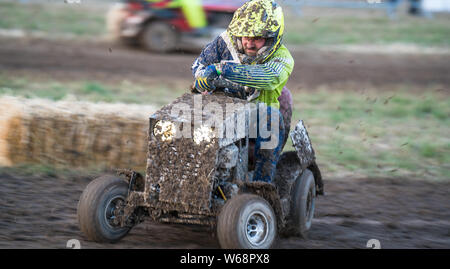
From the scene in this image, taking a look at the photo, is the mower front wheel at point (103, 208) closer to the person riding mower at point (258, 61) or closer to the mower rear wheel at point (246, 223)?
the mower rear wheel at point (246, 223)

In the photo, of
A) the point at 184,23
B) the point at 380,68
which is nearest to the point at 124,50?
the point at 184,23

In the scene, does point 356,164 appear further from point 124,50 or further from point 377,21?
point 377,21

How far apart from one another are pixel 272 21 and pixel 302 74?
376 inches

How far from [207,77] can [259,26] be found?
0.63 m

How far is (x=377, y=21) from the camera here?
22359 millimetres

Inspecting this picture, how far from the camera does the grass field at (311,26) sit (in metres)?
18.9

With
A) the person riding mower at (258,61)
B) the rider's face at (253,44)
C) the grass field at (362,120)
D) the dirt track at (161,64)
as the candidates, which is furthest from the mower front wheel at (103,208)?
the dirt track at (161,64)

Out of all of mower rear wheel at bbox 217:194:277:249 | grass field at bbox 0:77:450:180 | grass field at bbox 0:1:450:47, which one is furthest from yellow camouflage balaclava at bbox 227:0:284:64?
grass field at bbox 0:1:450:47

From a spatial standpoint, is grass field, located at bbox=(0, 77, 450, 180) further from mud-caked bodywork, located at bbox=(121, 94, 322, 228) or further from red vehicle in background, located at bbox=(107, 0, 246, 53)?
red vehicle in background, located at bbox=(107, 0, 246, 53)

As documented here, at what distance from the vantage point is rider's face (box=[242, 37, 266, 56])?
512 cm

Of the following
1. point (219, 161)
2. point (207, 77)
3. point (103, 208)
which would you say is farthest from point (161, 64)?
point (219, 161)

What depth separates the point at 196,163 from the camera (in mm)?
4574
